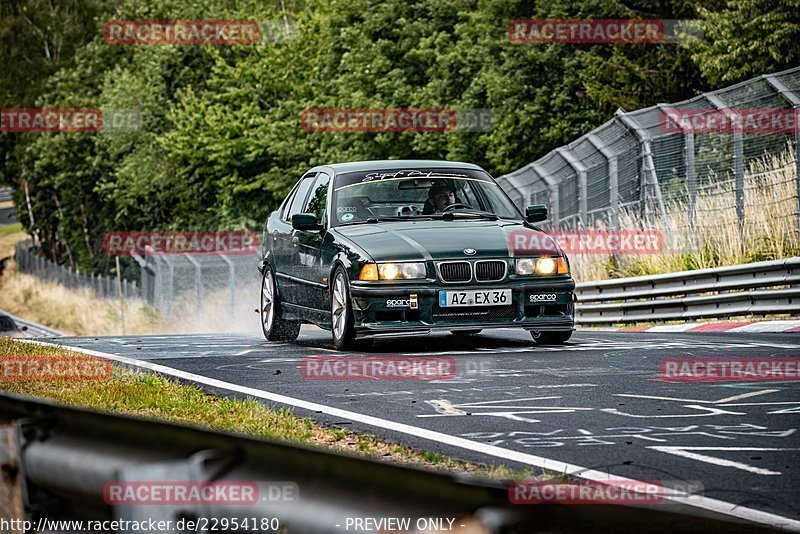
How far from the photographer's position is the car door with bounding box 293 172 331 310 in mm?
12625

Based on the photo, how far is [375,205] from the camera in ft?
43.0

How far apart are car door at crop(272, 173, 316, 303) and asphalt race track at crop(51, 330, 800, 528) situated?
3.50 feet

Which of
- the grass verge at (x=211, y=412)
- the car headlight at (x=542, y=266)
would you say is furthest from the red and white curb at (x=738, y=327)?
the grass verge at (x=211, y=412)

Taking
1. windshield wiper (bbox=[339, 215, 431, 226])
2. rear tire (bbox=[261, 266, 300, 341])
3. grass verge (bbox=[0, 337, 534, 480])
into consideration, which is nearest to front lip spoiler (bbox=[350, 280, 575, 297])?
windshield wiper (bbox=[339, 215, 431, 226])

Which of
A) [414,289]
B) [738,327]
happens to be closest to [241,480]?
[414,289]

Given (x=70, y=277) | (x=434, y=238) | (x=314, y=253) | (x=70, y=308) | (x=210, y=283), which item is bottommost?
(x=70, y=308)

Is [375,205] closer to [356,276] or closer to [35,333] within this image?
[356,276]

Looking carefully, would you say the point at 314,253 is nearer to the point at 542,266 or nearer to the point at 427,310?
the point at 427,310

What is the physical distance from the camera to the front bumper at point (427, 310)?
11.5 metres

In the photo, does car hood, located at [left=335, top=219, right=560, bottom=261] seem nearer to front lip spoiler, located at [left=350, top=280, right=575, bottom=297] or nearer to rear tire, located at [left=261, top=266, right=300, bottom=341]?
front lip spoiler, located at [left=350, top=280, right=575, bottom=297]

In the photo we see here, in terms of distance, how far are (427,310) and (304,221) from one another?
1753 millimetres

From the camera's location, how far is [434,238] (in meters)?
11.9

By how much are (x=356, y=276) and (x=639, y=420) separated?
15.7ft

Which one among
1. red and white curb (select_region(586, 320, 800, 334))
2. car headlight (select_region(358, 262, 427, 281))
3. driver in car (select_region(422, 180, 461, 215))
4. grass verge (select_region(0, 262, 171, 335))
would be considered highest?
driver in car (select_region(422, 180, 461, 215))
